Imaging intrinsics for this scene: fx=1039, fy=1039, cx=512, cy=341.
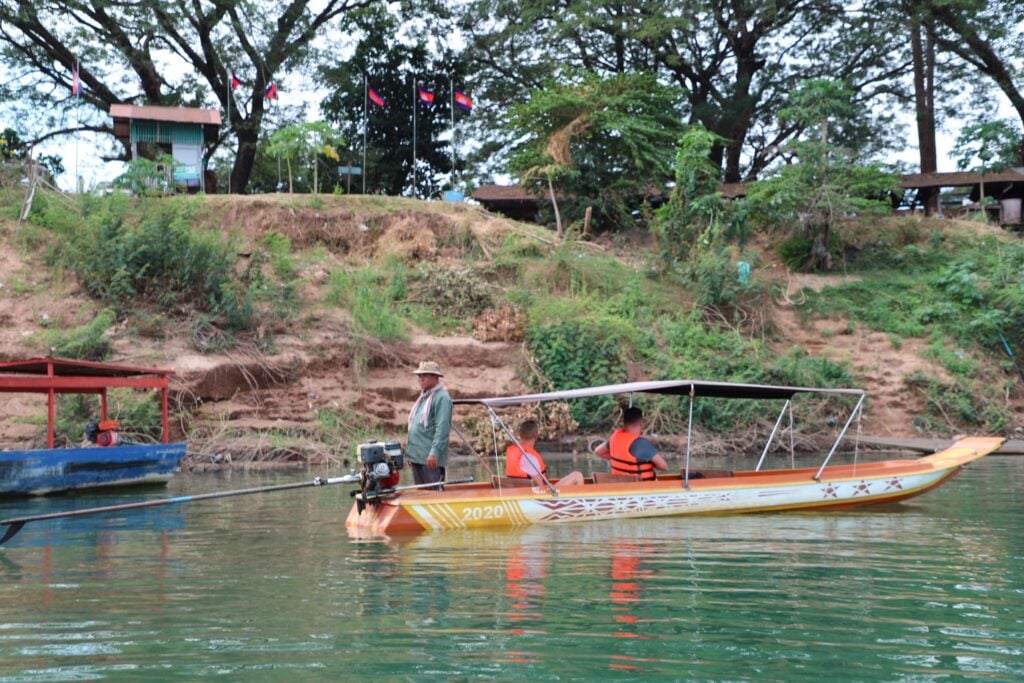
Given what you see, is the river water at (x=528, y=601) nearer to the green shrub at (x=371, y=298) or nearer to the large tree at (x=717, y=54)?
the green shrub at (x=371, y=298)

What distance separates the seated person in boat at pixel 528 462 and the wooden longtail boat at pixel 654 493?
139 millimetres

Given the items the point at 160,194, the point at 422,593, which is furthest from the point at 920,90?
the point at 422,593

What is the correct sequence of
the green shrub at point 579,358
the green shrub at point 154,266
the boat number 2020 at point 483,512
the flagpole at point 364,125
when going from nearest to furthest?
1. the boat number 2020 at point 483,512
2. the green shrub at point 579,358
3. the green shrub at point 154,266
4. the flagpole at point 364,125

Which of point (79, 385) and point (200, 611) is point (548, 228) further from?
point (200, 611)

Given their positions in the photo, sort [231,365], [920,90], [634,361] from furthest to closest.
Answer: [920,90]
[634,361]
[231,365]

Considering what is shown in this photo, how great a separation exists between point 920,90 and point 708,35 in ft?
23.8

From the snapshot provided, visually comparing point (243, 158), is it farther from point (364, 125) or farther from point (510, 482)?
point (510, 482)

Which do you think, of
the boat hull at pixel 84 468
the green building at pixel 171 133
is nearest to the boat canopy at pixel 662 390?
the boat hull at pixel 84 468

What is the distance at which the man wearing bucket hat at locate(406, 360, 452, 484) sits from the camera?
36.7ft

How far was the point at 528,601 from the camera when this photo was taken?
7.24 metres

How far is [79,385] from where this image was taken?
16.0 metres

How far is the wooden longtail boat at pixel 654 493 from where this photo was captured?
10703 mm

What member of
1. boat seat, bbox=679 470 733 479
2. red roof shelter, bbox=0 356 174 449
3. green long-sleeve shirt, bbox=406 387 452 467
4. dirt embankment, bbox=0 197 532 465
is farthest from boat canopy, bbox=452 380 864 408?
dirt embankment, bbox=0 197 532 465

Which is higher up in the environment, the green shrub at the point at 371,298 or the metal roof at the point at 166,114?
the metal roof at the point at 166,114
